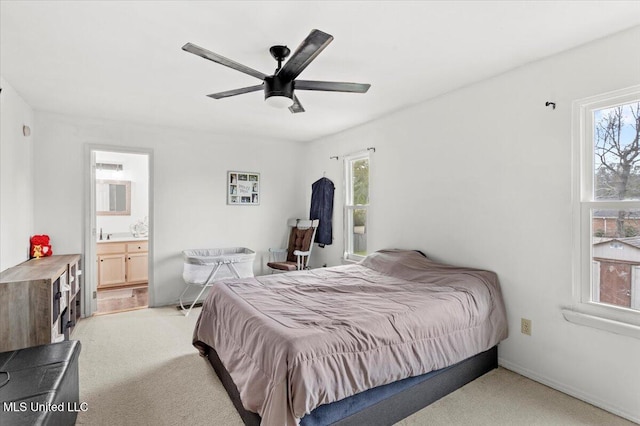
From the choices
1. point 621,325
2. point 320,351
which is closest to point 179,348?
point 320,351

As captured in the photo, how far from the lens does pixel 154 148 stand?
4.50m

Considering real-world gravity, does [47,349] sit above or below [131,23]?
below

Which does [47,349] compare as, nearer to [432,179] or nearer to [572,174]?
[432,179]

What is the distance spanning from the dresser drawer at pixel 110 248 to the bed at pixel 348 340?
3468 mm

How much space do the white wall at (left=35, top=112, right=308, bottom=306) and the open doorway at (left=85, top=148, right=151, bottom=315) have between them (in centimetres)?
70

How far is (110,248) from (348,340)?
5100 millimetres

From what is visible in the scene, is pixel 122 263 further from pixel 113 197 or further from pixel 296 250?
pixel 296 250

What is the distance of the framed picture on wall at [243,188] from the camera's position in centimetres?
505

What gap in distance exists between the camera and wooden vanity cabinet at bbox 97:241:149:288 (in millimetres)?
5336

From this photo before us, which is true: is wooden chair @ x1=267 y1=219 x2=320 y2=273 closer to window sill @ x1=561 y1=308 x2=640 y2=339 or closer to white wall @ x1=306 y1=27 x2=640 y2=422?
white wall @ x1=306 y1=27 x2=640 y2=422

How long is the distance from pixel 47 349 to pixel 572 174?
355cm

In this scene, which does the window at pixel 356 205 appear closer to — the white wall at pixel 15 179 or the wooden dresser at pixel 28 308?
the wooden dresser at pixel 28 308

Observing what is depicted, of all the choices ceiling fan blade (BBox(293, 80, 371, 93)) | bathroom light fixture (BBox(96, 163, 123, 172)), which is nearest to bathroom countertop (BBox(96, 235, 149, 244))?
bathroom light fixture (BBox(96, 163, 123, 172))

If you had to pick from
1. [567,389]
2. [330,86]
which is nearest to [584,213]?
[567,389]
